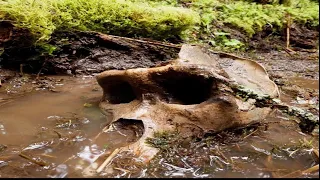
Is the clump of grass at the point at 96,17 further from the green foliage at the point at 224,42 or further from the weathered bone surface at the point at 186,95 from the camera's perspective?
the weathered bone surface at the point at 186,95

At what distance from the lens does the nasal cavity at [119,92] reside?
3732mm

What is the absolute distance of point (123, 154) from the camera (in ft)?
8.22

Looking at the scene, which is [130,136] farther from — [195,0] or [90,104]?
[195,0]

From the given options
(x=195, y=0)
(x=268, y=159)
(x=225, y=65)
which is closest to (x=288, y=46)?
(x=195, y=0)

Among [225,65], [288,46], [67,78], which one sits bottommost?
[288,46]

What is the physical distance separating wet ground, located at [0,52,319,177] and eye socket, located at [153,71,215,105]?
526mm

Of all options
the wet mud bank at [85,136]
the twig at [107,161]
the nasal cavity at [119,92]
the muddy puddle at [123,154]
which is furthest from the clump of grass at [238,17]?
the twig at [107,161]

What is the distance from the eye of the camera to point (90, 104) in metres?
3.82

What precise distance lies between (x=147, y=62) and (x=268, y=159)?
135 inches

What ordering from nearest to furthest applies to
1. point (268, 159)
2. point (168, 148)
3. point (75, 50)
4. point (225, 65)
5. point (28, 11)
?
1. point (268, 159)
2. point (168, 148)
3. point (225, 65)
4. point (28, 11)
5. point (75, 50)

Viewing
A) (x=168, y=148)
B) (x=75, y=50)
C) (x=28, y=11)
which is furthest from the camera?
(x=75, y=50)

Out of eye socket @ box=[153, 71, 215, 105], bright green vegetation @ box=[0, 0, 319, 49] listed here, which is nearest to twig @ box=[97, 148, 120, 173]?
eye socket @ box=[153, 71, 215, 105]

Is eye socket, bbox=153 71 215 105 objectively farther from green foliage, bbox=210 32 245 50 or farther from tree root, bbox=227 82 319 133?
green foliage, bbox=210 32 245 50

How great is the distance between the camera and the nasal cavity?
147 inches
